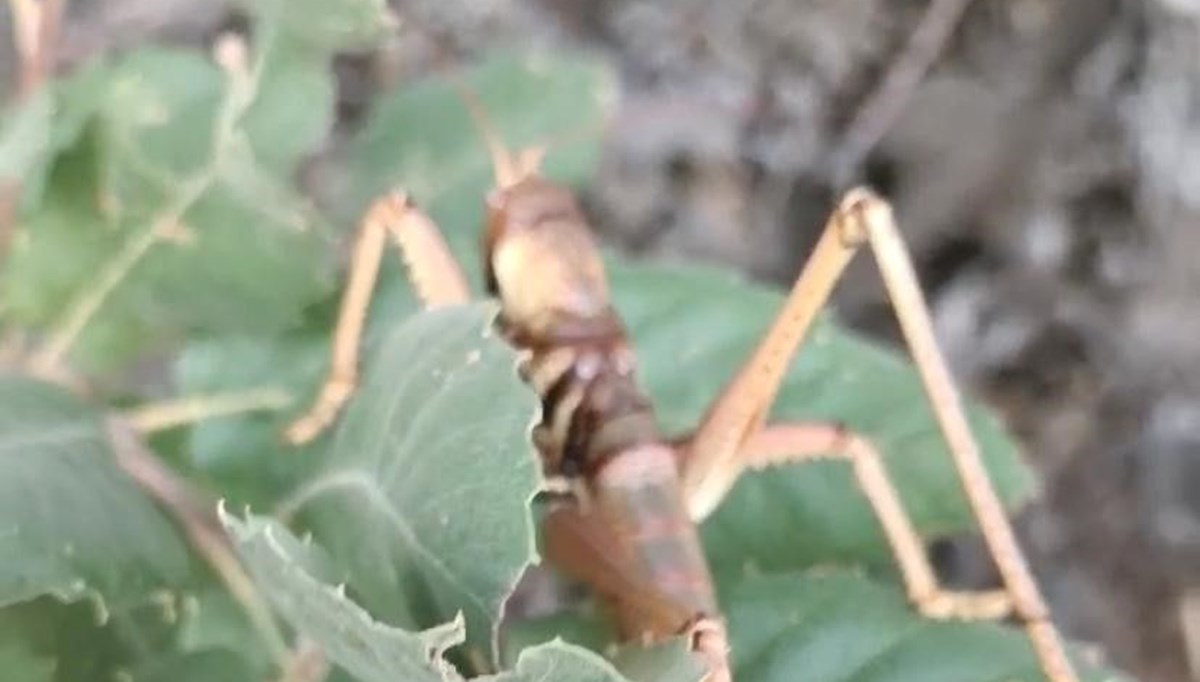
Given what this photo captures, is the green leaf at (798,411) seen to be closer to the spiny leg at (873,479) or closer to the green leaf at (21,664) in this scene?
the spiny leg at (873,479)

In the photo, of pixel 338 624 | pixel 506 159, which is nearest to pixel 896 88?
pixel 506 159

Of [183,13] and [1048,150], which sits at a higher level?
[183,13]

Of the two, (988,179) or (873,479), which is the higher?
(988,179)

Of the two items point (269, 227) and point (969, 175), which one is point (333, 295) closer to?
point (269, 227)

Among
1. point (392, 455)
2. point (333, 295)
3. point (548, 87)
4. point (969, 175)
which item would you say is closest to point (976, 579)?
point (969, 175)

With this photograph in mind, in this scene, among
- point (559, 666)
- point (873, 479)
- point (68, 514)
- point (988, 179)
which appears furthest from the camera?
point (988, 179)

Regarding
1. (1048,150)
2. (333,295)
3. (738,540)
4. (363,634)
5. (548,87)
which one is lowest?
(363,634)

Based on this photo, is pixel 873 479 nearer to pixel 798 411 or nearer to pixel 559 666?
pixel 798 411
